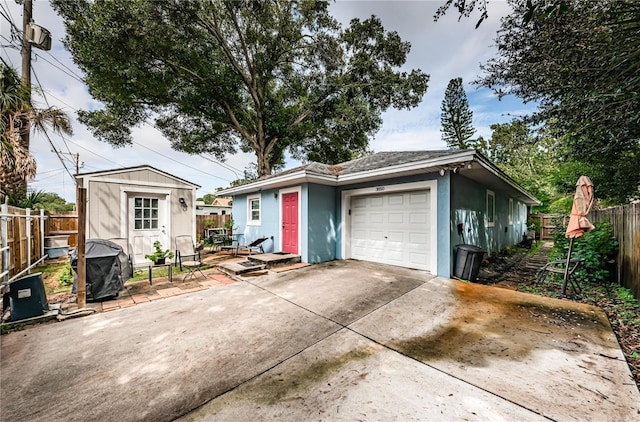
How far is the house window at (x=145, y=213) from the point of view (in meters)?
7.08

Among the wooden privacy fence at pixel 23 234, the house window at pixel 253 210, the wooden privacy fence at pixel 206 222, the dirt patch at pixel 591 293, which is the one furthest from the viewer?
the wooden privacy fence at pixel 206 222

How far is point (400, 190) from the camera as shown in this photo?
247 inches

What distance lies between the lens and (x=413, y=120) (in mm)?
13773

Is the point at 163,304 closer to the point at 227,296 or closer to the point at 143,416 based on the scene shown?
the point at 227,296

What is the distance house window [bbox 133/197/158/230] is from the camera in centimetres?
708

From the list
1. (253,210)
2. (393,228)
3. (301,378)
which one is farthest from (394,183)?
(253,210)

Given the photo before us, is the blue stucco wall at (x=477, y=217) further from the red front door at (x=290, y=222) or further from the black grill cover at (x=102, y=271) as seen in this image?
the black grill cover at (x=102, y=271)

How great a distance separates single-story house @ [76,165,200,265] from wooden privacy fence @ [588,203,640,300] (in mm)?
10431

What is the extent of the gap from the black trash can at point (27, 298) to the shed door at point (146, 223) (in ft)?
11.2

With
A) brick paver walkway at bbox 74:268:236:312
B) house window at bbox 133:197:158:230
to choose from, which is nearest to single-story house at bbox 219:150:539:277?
brick paver walkway at bbox 74:268:236:312

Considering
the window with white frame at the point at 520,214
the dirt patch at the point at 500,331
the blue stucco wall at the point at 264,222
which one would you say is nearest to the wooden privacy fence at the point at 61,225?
the blue stucco wall at the point at 264,222

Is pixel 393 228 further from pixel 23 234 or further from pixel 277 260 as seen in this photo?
pixel 23 234

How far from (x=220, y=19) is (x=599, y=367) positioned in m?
14.7

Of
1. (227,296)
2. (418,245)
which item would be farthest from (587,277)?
(227,296)
